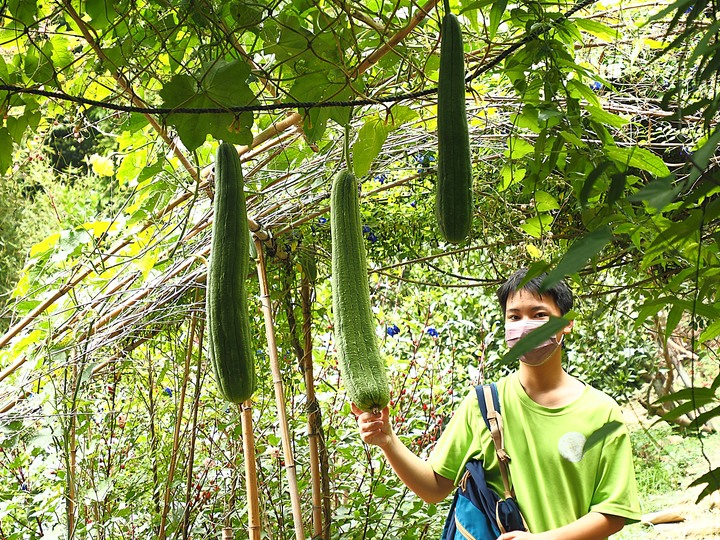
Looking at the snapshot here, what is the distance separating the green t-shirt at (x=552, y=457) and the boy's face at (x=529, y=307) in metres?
0.19

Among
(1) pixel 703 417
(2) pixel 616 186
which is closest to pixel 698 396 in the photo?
(1) pixel 703 417

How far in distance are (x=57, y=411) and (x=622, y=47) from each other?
2.03m

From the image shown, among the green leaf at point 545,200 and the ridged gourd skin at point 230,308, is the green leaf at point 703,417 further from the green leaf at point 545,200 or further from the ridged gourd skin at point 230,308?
the green leaf at point 545,200

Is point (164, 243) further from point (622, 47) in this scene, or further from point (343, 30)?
point (622, 47)

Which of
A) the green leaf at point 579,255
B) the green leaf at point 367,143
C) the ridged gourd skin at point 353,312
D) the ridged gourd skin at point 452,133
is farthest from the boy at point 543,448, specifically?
the green leaf at point 579,255

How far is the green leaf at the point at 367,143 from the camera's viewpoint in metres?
1.51

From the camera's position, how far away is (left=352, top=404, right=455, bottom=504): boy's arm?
160 centimetres

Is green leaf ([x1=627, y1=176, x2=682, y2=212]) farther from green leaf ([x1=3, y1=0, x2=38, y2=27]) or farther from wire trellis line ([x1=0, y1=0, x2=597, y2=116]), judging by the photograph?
green leaf ([x1=3, y1=0, x2=38, y2=27])

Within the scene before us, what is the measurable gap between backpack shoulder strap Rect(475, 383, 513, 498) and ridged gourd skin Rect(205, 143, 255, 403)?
0.99 m

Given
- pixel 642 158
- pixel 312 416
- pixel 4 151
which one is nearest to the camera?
pixel 642 158

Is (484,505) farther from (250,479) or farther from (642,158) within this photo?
(642,158)

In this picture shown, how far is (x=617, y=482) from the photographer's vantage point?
1728 millimetres

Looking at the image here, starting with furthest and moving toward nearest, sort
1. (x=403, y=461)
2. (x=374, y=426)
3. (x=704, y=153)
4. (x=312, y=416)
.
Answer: (x=312, y=416)
(x=403, y=461)
(x=374, y=426)
(x=704, y=153)

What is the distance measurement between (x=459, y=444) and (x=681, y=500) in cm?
288
